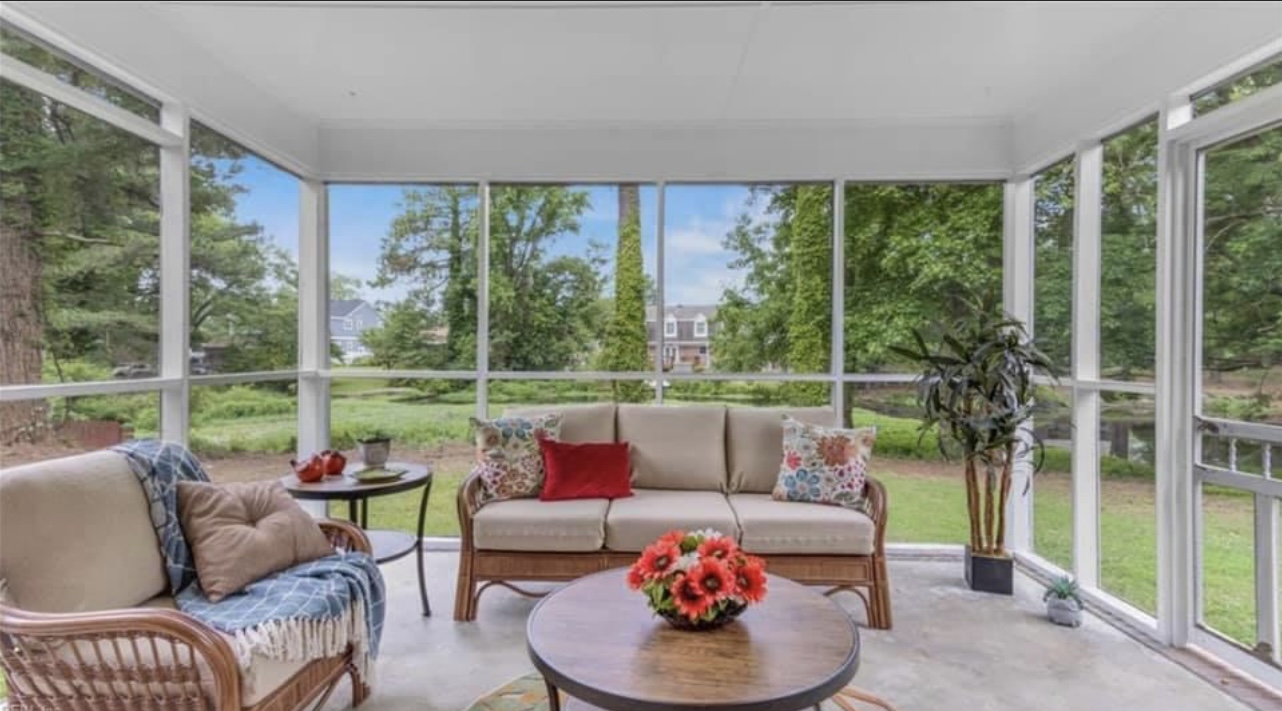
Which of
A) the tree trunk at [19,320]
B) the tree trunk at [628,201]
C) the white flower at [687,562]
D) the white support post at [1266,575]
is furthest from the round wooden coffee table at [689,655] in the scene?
the tree trunk at [628,201]

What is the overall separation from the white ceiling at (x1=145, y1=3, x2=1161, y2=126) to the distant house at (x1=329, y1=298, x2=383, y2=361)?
1.20 metres

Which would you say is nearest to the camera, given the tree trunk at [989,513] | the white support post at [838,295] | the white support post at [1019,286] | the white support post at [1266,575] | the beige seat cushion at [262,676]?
the beige seat cushion at [262,676]

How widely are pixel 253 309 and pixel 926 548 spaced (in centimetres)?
437

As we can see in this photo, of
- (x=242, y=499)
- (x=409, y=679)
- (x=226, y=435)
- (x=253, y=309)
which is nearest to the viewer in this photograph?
(x=242, y=499)

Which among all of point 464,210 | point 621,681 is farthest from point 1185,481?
point 464,210

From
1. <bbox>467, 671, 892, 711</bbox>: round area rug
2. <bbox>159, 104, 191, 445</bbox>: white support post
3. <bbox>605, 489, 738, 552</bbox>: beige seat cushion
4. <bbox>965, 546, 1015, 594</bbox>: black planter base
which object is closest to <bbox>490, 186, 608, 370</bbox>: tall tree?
<bbox>605, 489, 738, 552</bbox>: beige seat cushion

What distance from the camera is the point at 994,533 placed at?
11.3ft

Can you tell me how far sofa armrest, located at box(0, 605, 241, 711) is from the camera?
1.58 metres

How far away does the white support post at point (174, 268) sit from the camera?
9.41 feet

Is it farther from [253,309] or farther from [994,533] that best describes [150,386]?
[994,533]

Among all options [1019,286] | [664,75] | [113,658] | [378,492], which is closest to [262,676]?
[113,658]

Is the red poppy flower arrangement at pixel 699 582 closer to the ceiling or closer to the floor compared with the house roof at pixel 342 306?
closer to the floor

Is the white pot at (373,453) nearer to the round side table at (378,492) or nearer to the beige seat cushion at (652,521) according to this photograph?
the round side table at (378,492)

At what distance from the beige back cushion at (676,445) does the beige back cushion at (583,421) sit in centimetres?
7
